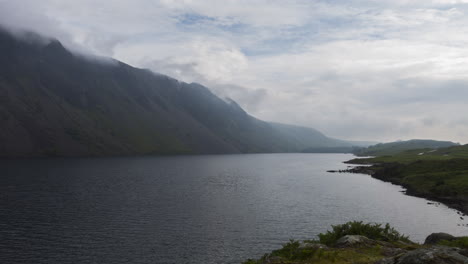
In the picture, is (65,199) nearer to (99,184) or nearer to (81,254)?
(99,184)

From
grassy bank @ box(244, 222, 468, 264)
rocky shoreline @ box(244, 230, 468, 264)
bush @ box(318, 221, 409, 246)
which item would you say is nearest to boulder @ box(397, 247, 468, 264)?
rocky shoreline @ box(244, 230, 468, 264)

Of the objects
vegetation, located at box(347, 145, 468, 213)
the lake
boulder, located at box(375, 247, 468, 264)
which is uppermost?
boulder, located at box(375, 247, 468, 264)

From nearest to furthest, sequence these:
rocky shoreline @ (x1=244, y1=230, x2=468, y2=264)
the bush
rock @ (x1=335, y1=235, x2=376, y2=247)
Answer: rocky shoreline @ (x1=244, y1=230, x2=468, y2=264)
rock @ (x1=335, y1=235, x2=376, y2=247)
the bush

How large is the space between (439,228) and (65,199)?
312 ft

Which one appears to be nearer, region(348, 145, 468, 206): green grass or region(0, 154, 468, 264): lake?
region(0, 154, 468, 264): lake

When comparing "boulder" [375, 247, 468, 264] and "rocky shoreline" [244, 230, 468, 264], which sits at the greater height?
"boulder" [375, 247, 468, 264]

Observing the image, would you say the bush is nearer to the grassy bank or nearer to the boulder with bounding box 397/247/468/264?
the grassy bank

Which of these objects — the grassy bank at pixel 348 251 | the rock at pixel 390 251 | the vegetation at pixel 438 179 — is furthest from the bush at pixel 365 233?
the vegetation at pixel 438 179

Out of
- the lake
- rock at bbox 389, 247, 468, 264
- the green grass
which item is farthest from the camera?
the green grass

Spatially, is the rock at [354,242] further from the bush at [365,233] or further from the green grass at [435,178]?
the green grass at [435,178]

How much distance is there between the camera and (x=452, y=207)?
88312 millimetres

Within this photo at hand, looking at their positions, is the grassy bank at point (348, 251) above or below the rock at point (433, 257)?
below

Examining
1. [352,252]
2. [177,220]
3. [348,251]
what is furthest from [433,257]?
[177,220]

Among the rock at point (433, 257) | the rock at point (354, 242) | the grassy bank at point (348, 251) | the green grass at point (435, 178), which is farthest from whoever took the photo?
the green grass at point (435, 178)
